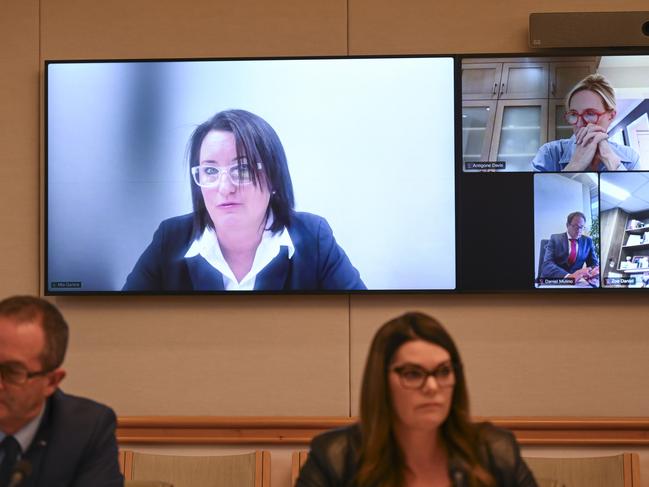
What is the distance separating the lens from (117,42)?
441cm

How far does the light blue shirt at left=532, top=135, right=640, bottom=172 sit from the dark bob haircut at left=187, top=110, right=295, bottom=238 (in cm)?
122

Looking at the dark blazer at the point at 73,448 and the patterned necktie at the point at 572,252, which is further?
the patterned necktie at the point at 572,252

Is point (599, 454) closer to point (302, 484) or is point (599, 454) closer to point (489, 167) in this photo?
point (489, 167)

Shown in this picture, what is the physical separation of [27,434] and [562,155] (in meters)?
2.87

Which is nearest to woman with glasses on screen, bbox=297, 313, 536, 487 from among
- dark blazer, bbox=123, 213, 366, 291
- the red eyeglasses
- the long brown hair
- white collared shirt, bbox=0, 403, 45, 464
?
the long brown hair

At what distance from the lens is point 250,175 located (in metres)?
4.27

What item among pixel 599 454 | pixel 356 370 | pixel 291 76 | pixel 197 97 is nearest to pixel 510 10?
pixel 291 76

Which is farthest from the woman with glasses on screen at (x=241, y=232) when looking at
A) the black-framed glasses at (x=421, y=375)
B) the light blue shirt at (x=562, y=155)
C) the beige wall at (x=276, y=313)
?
the black-framed glasses at (x=421, y=375)

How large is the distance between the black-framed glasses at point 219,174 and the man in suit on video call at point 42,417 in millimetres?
2058

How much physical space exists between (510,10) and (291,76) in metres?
1.13

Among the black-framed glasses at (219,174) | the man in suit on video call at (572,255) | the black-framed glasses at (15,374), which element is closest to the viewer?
the black-framed glasses at (15,374)

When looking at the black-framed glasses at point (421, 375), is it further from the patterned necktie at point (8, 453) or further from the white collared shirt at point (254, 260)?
the white collared shirt at point (254, 260)

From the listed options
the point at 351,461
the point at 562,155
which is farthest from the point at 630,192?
the point at 351,461

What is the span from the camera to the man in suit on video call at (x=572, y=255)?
4168 mm
